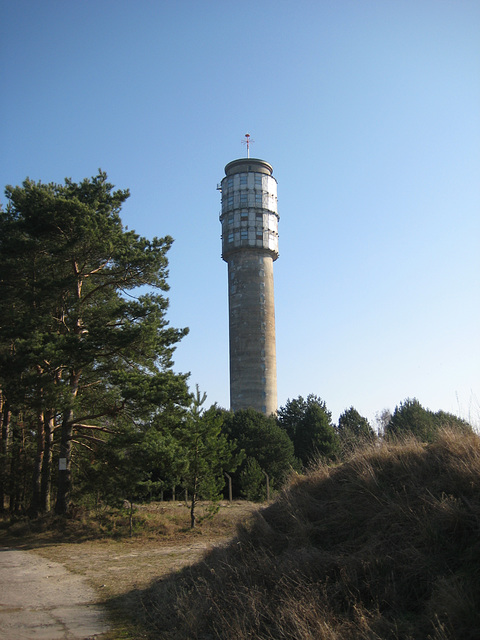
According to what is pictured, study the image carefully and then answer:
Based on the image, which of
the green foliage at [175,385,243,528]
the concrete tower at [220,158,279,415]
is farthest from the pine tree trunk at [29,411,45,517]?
the concrete tower at [220,158,279,415]

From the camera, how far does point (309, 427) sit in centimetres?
5303

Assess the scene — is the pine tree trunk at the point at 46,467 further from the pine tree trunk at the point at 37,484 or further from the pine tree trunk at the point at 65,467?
the pine tree trunk at the point at 65,467

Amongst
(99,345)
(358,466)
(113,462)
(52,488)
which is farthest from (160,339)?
(358,466)

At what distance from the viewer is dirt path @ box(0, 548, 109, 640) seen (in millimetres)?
6582

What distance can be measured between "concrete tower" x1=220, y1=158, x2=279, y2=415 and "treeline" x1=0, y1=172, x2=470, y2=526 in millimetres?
44507

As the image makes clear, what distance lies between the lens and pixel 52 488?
2197 cm

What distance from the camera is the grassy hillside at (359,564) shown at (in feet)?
15.3

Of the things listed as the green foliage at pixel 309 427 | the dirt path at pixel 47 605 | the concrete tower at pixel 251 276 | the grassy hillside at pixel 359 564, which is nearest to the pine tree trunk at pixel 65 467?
the dirt path at pixel 47 605

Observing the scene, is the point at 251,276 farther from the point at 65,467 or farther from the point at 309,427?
the point at 65,467

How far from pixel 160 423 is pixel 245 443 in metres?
30.3

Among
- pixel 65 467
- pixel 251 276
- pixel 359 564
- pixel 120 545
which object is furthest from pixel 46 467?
pixel 251 276

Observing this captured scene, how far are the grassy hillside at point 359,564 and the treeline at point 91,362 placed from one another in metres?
8.16

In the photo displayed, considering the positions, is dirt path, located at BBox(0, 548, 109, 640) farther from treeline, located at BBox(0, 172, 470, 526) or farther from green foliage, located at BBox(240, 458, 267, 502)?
green foliage, located at BBox(240, 458, 267, 502)

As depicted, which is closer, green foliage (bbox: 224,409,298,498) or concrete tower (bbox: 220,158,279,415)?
green foliage (bbox: 224,409,298,498)
